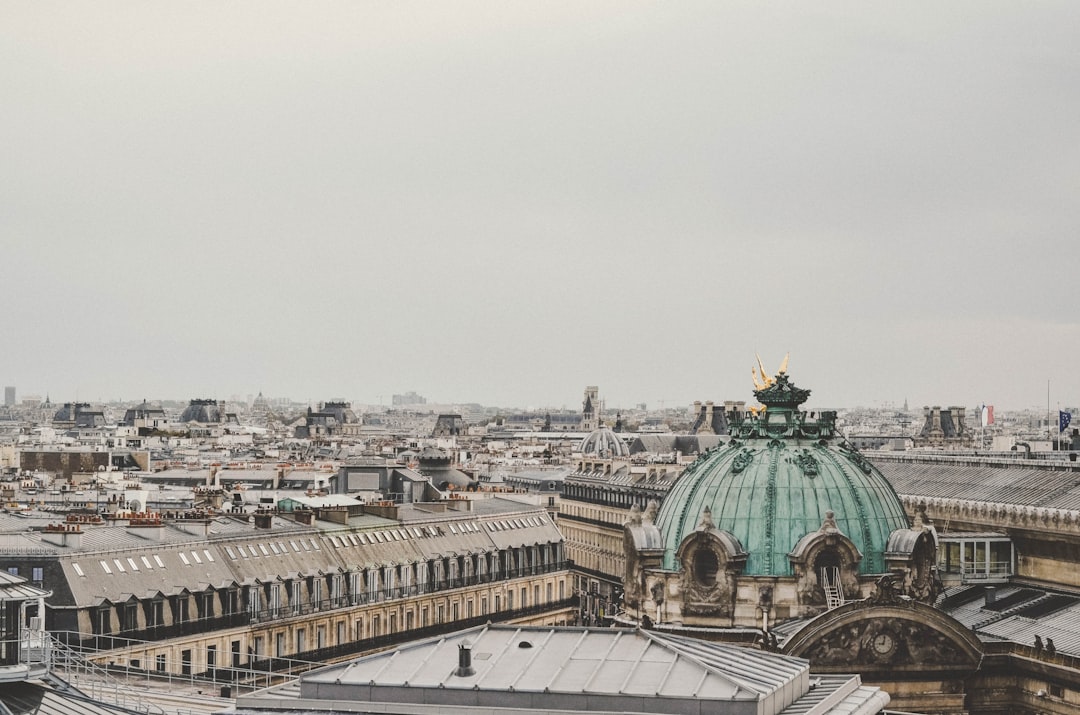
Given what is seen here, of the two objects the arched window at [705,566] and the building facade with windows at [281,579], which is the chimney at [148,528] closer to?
the building facade with windows at [281,579]

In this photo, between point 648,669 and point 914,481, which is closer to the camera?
point 648,669

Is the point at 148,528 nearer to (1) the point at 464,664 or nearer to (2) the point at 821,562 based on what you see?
(2) the point at 821,562

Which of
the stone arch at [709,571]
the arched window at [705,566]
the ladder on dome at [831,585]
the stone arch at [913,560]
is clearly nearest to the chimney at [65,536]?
the stone arch at [709,571]

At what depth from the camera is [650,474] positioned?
166375 mm

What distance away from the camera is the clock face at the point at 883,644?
2095 inches

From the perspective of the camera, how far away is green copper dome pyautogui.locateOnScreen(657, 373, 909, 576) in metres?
55.9

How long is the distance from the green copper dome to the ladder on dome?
893 mm

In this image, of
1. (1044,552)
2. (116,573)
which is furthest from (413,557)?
(1044,552)

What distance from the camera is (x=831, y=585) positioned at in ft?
181

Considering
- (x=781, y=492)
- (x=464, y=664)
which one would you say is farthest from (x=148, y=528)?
(x=464, y=664)

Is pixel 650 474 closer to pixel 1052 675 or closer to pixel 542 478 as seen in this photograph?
pixel 542 478

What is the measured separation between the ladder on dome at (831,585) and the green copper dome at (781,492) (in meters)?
0.89

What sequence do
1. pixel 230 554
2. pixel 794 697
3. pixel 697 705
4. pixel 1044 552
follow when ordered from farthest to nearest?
pixel 230 554
pixel 1044 552
pixel 794 697
pixel 697 705

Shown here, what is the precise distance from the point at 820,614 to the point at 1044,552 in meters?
17.6
